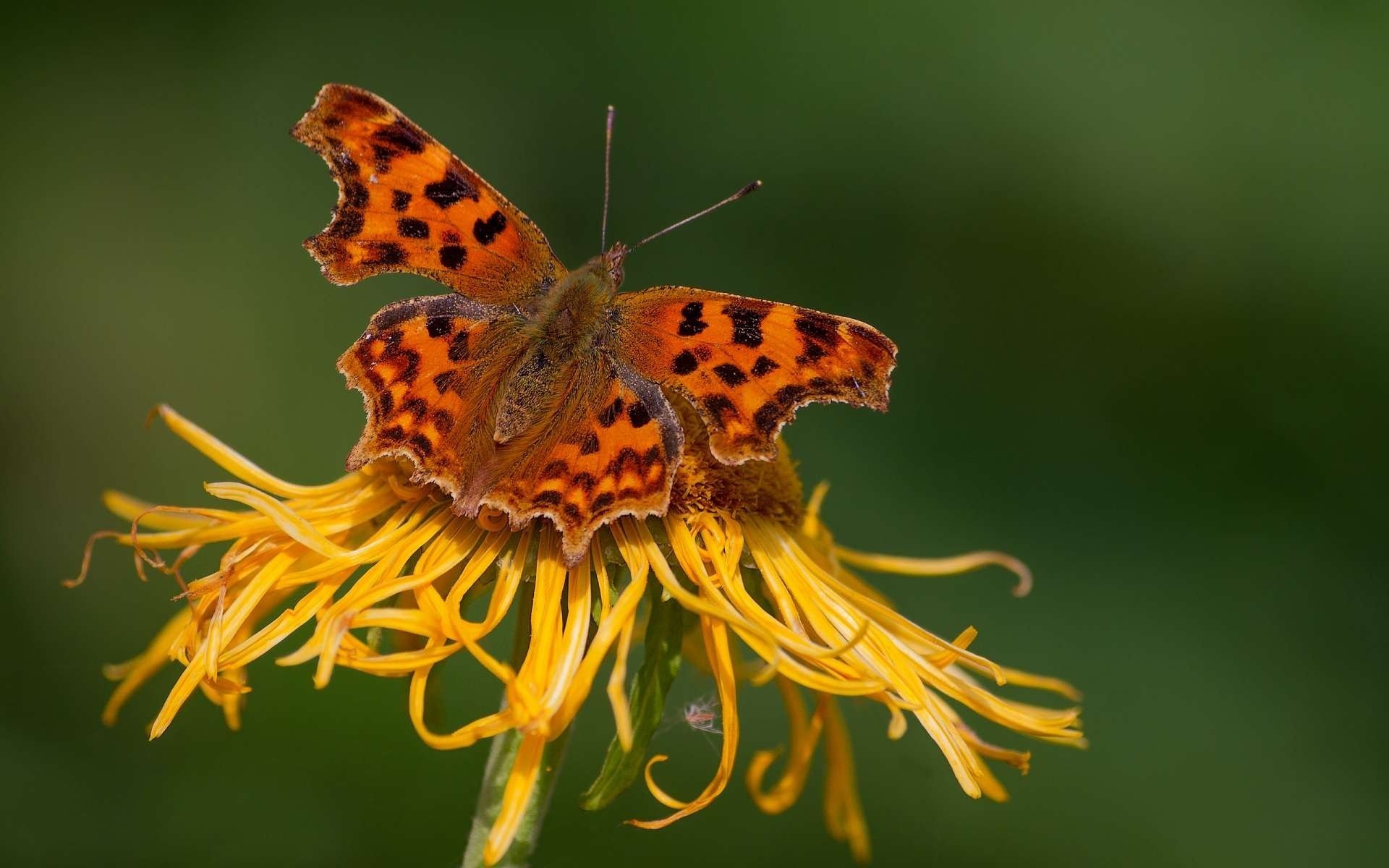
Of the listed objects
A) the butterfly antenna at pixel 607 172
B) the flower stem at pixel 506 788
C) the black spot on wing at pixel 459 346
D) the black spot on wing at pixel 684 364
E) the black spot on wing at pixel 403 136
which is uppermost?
the butterfly antenna at pixel 607 172

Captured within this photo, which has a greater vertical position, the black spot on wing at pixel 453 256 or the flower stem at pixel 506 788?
the black spot on wing at pixel 453 256

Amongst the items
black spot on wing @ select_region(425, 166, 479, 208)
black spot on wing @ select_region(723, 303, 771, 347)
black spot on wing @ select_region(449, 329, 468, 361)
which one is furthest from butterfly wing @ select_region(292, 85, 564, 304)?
black spot on wing @ select_region(723, 303, 771, 347)

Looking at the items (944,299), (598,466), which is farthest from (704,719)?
(944,299)

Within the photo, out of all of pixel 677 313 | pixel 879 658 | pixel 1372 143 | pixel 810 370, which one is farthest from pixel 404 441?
pixel 1372 143

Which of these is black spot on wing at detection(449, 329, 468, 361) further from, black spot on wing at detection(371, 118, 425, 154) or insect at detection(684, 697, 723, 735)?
insect at detection(684, 697, 723, 735)

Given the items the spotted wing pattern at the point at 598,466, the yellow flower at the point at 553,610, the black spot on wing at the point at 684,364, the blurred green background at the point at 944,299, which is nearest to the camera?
the yellow flower at the point at 553,610

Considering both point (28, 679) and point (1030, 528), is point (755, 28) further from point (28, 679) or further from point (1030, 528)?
point (28, 679)

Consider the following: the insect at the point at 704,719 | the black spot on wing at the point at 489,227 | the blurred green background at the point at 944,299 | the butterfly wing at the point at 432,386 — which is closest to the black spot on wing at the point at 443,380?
the butterfly wing at the point at 432,386

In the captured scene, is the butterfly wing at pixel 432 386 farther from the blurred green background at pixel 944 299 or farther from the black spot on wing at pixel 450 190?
the blurred green background at pixel 944 299
